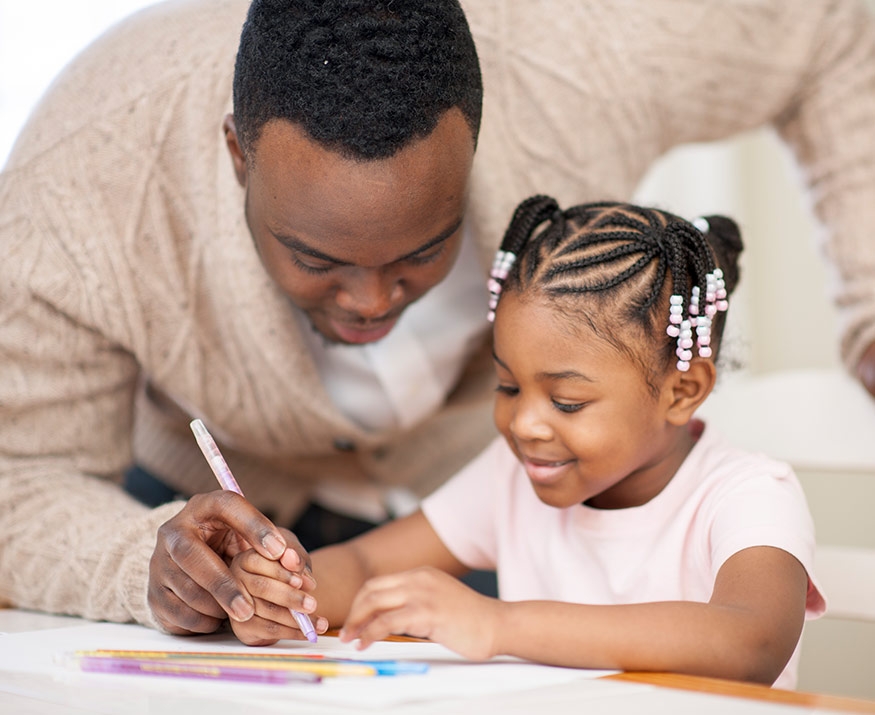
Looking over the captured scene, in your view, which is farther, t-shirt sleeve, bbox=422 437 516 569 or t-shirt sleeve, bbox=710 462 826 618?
t-shirt sleeve, bbox=422 437 516 569

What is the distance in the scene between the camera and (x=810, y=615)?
90 cm

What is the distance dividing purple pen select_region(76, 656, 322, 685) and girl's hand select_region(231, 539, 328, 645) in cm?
10

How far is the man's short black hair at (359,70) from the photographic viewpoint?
80 cm

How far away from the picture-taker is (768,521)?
830mm

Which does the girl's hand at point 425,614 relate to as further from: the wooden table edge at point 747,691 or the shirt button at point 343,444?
the shirt button at point 343,444

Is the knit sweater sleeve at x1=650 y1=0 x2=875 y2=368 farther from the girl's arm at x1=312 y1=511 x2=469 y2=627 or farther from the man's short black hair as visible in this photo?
the girl's arm at x1=312 y1=511 x2=469 y2=627

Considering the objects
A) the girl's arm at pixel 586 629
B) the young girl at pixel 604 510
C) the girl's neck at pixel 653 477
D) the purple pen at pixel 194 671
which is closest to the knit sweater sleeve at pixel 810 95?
the young girl at pixel 604 510

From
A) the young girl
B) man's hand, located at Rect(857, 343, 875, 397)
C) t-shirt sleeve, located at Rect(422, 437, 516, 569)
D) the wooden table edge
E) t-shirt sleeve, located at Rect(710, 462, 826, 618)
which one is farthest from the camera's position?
man's hand, located at Rect(857, 343, 875, 397)

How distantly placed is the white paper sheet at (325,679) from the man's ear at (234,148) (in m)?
0.44

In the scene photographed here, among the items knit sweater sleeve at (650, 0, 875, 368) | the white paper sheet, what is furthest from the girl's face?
knit sweater sleeve at (650, 0, 875, 368)

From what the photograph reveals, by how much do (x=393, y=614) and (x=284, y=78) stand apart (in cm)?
44

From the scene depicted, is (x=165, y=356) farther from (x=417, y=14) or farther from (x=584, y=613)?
(x=584, y=613)

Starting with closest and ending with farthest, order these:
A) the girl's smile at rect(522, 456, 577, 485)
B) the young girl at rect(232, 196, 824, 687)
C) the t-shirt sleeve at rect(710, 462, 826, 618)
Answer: the young girl at rect(232, 196, 824, 687)
the t-shirt sleeve at rect(710, 462, 826, 618)
the girl's smile at rect(522, 456, 577, 485)

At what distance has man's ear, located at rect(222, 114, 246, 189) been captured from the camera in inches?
37.8
